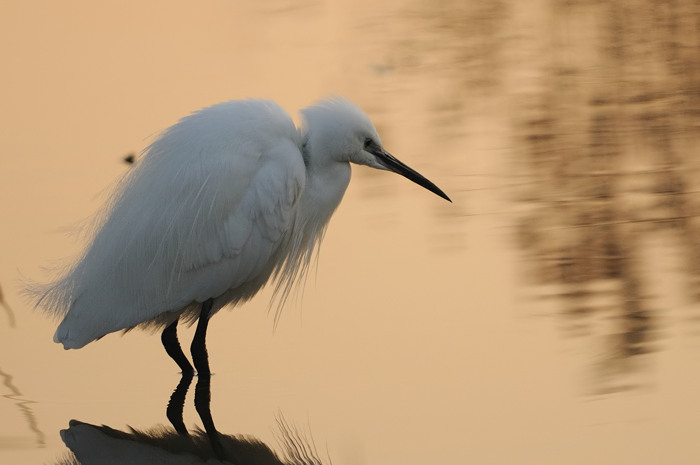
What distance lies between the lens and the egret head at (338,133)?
14.4 feet

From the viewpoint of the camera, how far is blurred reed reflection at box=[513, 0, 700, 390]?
5.32 meters

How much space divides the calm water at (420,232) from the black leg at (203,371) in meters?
0.04

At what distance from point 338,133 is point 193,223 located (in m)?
0.60

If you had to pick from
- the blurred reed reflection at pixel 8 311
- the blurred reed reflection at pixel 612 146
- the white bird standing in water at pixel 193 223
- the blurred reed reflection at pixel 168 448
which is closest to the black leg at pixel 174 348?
the white bird standing in water at pixel 193 223

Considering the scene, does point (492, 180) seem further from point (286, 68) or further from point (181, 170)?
point (181, 170)

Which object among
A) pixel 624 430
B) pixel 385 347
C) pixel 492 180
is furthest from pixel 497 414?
pixel 492 180

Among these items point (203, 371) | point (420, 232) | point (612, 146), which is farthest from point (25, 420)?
point (612, 146)

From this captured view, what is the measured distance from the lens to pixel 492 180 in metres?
6.10

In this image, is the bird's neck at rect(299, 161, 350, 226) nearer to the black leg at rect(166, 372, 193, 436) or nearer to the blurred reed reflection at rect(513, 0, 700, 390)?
the black leg at rect(166, 372, 193, 436)

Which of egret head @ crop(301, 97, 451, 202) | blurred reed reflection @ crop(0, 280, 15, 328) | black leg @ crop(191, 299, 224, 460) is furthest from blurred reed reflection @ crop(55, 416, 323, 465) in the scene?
egret head @ crop(301, 97, 451, 202)

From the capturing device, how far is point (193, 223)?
4.22 metres

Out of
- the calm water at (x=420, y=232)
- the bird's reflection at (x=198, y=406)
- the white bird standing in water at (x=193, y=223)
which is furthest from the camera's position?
the white bird standing in water at (x=193, y=223)

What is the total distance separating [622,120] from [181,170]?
2.69 meters

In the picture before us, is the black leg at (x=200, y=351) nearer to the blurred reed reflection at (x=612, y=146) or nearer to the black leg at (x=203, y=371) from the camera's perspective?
the black leg at (x=203, y=371)
